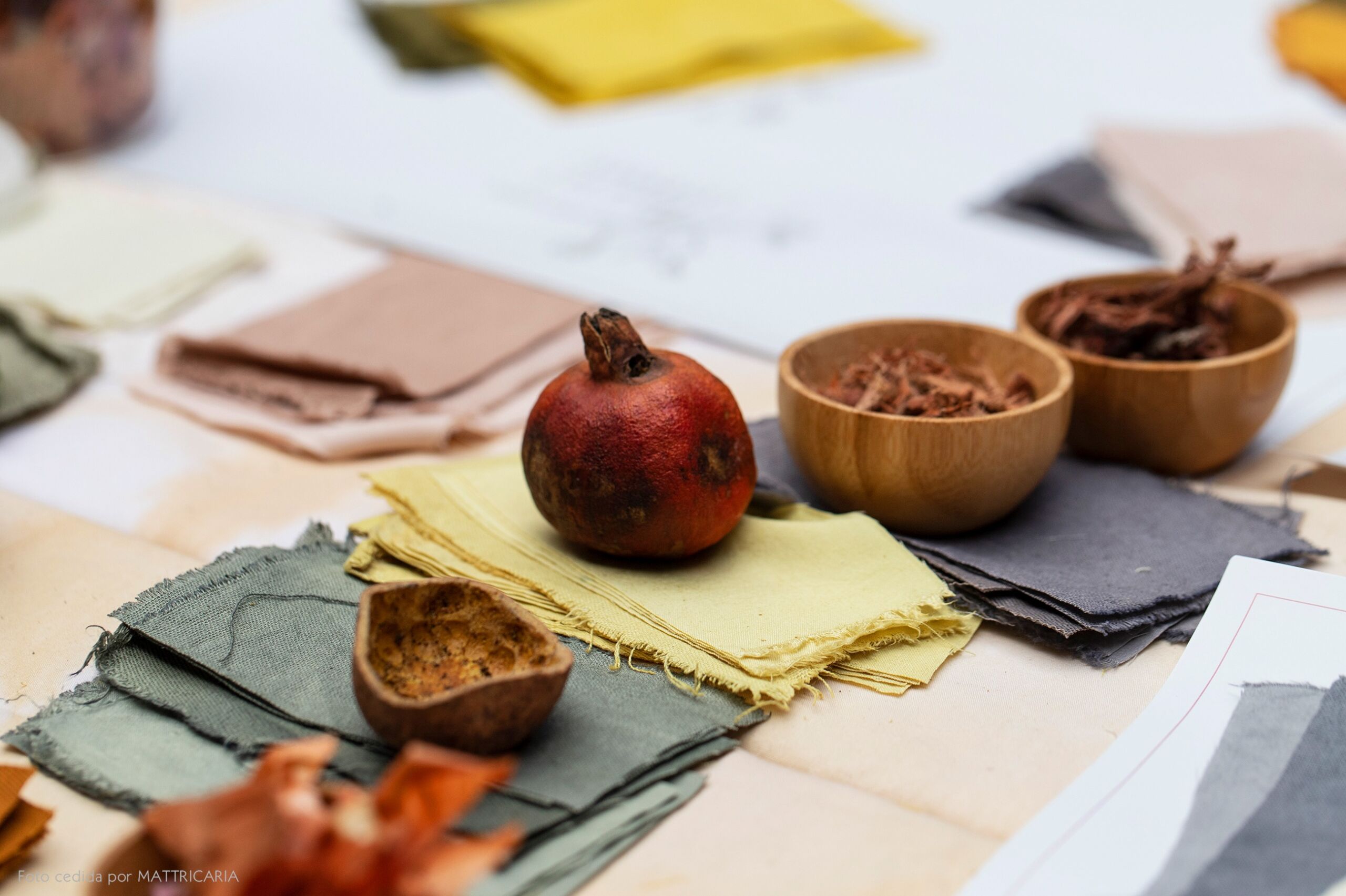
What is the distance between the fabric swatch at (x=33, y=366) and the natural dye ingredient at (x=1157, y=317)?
743 mm

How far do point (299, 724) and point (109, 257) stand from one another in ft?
2.68

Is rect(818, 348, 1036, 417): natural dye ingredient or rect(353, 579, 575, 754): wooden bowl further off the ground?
rect(818, 348, 1036, 417): natural dye ingredient

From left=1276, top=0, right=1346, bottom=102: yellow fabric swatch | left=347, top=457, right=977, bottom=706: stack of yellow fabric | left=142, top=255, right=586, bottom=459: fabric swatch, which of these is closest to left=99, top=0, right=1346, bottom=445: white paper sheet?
left=1276, top=0, right=1346, bottom=102: yellow fabric swatch

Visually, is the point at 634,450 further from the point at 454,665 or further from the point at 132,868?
the point at 132,868

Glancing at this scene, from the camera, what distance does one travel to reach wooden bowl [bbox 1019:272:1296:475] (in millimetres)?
785

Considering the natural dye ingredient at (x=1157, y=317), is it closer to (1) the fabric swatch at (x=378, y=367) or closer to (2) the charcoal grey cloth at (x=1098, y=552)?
(2) the charcoal grey cloth at (x=1098, y=552)

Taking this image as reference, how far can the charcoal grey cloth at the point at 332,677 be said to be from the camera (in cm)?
57

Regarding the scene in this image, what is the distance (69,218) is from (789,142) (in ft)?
2.68

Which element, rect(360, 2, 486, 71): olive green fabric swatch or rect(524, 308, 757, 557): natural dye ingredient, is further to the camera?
rect(360, 2, 486, 71): olive green fabric swatch

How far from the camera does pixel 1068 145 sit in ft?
4.98

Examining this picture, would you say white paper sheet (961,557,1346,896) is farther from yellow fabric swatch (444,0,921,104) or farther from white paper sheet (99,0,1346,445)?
yellow fabric swatch (444,0,921,104)

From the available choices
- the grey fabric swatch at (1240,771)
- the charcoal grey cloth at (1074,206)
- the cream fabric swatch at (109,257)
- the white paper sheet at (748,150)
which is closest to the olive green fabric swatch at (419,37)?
the white paper sheet at (748,150)

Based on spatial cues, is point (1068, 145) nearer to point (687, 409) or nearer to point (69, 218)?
point (687, 409)

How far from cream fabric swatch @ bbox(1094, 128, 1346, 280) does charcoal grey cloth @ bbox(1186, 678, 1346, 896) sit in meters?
0.65
